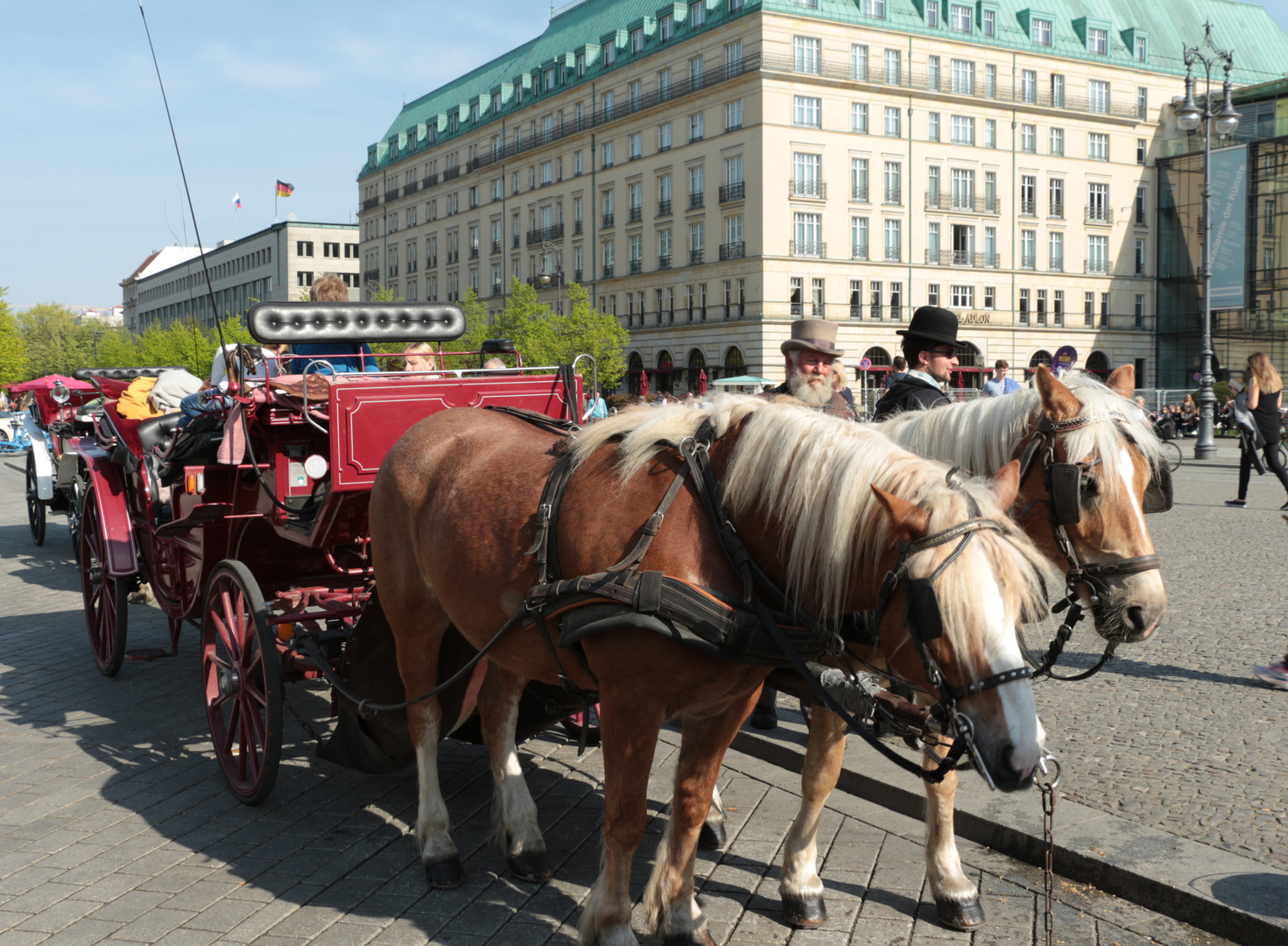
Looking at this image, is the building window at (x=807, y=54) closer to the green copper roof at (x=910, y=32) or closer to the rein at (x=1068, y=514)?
the green copper roof at (x=910, y=32)

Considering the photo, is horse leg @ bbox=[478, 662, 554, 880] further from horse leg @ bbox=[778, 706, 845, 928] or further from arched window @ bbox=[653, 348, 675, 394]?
arched window @ bbox=[653, 348, 675, 394]

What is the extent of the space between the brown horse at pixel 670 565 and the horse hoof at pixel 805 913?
0.35 meters

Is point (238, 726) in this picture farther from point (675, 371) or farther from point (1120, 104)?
point (1120, 104)

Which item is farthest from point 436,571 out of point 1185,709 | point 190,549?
point 1185,709

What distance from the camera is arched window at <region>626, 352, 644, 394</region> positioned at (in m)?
56.3

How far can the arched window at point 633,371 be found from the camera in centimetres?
5634

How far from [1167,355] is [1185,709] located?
5903 centimetres

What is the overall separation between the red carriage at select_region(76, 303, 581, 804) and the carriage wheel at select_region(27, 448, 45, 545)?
24.3 ft

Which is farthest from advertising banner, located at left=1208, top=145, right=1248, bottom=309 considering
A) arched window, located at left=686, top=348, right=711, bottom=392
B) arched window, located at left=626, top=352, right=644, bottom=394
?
arched window, located at left=626, top=352, right=644, bottom=394

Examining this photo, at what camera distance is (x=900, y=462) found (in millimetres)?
2824

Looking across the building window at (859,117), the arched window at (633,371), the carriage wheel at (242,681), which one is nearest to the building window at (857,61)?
the building window at (859,117)

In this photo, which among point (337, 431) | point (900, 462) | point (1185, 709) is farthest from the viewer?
point (1185, 709)

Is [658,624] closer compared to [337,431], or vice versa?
[658,624]

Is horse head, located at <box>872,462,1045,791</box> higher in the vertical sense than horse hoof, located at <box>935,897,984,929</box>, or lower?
higher
